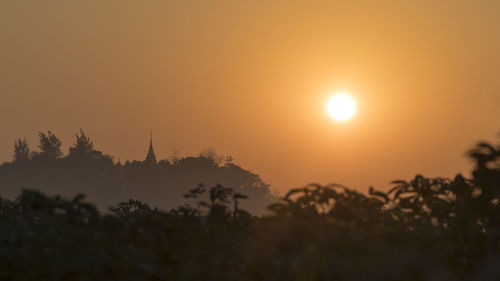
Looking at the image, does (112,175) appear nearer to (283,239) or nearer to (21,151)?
(21,151)

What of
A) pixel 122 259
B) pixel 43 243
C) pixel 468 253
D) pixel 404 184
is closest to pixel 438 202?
pixel 404 184

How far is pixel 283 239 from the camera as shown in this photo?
5.04 m

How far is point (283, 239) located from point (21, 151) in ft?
549

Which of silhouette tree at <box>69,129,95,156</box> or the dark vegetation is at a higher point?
silhouette tree at <box>69,129,95,156</box>

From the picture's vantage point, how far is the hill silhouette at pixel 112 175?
517 ft

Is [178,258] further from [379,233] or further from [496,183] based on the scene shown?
[496,183]

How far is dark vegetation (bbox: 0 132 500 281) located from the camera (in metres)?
4.30

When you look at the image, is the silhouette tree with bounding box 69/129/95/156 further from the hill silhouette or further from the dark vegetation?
the dark vegetation

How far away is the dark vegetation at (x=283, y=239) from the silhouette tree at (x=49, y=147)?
16124cm

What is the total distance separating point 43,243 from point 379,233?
2723 mm

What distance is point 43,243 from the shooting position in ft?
16.3

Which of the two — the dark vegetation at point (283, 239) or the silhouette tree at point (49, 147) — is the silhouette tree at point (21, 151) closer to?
the silhouette tree at point (49, 147)

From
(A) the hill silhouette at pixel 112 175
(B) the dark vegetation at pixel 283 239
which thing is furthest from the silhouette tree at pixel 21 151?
(B) the dark vegetation at pixel 283 239

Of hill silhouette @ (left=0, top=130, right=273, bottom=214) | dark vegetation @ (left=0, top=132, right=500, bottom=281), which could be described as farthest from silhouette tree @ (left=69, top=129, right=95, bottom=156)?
dark vegetation @ (left=0, top=132, right=500, bottom=281)
